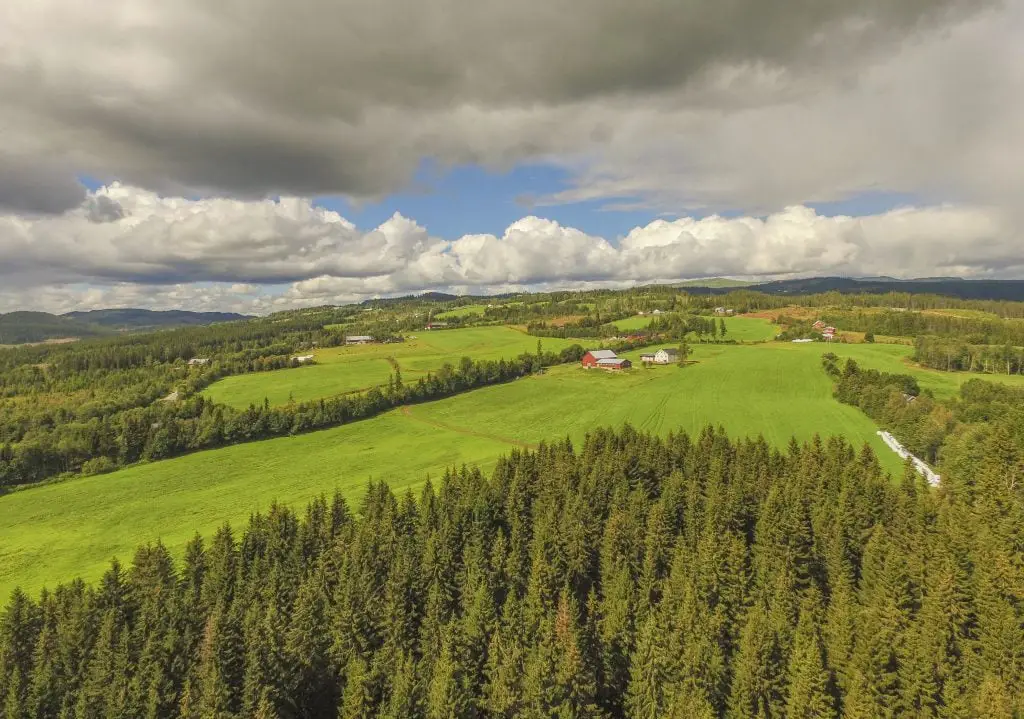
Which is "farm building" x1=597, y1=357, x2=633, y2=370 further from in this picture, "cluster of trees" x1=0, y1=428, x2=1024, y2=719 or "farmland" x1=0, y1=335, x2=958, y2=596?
"cluster of trees" x1=0, y1=428, x2=1024, y2=719

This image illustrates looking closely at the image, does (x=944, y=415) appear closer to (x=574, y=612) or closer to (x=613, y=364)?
(x=574, y=612)

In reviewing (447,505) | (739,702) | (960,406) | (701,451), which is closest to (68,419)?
(447,505)

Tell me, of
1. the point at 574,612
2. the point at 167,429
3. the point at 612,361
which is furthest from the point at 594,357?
the point at 574,612

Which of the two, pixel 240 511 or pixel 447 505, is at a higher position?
pixel 447 505

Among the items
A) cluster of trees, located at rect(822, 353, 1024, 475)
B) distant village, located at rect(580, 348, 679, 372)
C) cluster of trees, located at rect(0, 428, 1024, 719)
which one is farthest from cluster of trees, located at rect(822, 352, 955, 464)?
distant village, located at rect(580, 348, 679, 372)

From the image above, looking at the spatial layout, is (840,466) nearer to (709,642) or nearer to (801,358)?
(709,642)
